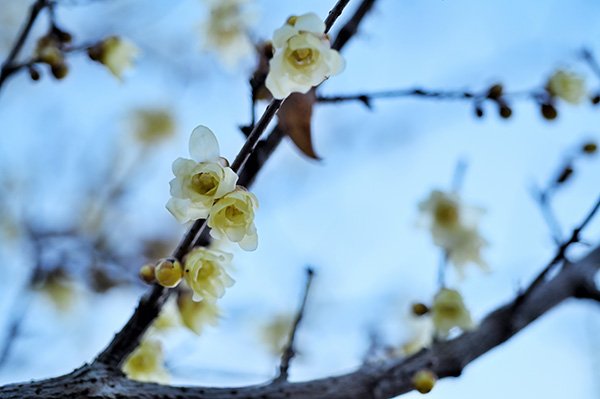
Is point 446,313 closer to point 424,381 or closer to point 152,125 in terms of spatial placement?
point 424,381

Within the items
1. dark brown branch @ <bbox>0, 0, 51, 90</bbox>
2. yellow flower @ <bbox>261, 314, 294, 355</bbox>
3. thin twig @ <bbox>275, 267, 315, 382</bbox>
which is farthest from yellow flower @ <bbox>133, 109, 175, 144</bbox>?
thin twig @ <bbox>275, 267, 315, 382</bbox>

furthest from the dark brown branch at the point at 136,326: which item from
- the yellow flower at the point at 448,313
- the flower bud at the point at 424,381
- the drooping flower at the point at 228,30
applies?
the drooping flower at the point at 228,30

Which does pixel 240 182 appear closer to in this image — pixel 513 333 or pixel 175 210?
pixel 175 210

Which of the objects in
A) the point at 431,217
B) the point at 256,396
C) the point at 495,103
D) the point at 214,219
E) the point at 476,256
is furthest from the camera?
the point at 431,217

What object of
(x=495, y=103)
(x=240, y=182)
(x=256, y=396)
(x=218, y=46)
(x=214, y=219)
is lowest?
(x=256, y=396)

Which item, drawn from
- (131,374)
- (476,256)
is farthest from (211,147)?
(476,256)

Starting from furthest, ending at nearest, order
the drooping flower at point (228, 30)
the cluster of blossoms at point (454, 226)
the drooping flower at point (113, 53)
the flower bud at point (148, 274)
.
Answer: the drooping flower at point (228, 30), the cluster of blossoms at point (454, 226), the drooping flower at point (113, 53), the flower bud at point (148, 274)

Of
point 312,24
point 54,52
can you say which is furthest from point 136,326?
point 54,52

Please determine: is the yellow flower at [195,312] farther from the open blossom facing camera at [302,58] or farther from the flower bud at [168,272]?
the open blossom facing camera at [302,58]
